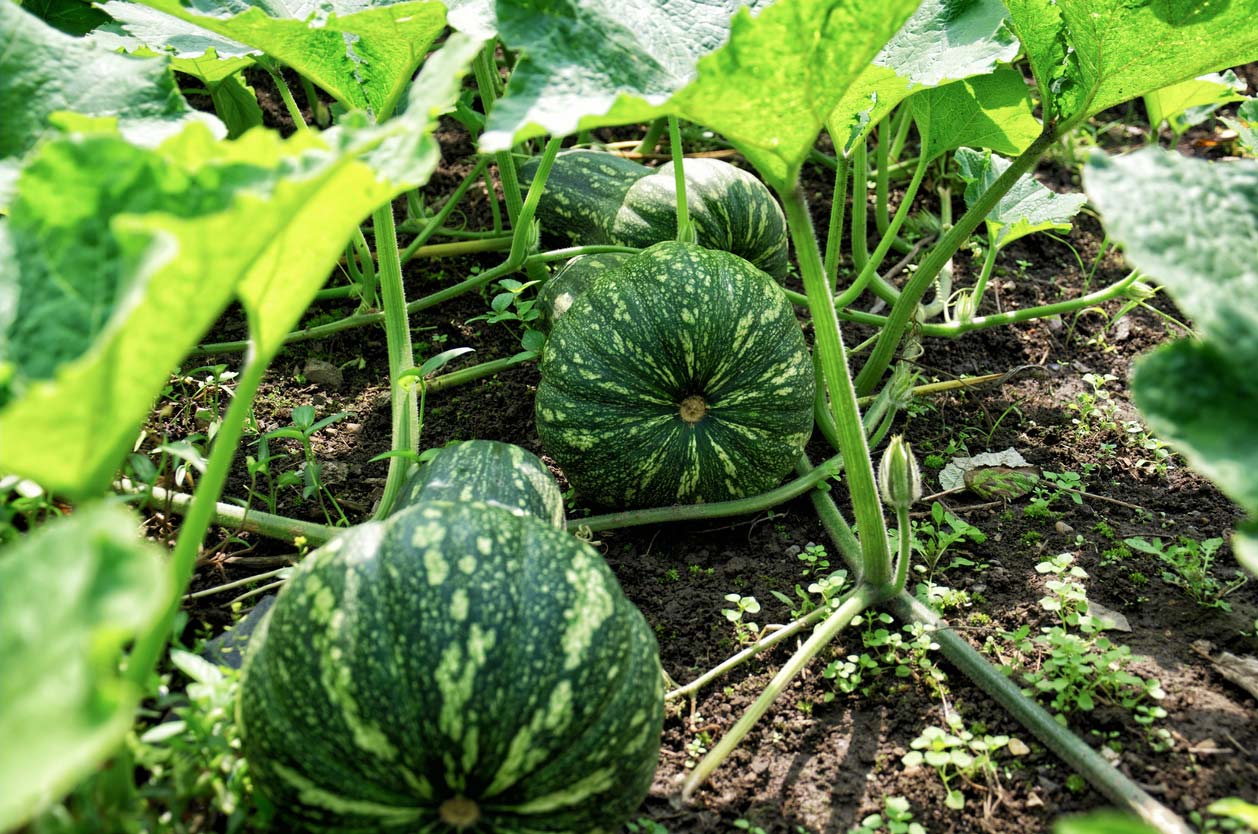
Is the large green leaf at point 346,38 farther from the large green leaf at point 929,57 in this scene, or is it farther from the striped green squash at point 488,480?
the large green leaf at point 929,57

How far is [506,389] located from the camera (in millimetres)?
3477

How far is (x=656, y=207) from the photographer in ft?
11.6

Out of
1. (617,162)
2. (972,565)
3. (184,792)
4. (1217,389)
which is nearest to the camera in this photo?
(1217,389)

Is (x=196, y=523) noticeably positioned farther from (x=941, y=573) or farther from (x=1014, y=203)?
(x=1014, y=203)

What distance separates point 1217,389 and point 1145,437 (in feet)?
5.84

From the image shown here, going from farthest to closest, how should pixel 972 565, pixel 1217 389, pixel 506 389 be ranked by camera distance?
pixel 506 389 → pixel 972 565 → pixel 1217 389

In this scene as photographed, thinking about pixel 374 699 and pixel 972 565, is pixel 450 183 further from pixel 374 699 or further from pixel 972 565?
pixel 374 699

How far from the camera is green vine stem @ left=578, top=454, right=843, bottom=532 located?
288 centimetres

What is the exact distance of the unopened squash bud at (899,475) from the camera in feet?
7.52

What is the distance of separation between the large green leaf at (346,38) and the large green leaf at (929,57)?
106 centimetres

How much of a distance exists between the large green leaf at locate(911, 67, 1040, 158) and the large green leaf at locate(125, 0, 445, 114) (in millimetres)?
1479

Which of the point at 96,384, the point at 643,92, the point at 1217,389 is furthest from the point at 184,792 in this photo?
the point at 1217,389

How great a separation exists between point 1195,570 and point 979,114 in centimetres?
139

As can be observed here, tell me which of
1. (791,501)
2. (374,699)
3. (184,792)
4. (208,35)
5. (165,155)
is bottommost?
(791,501)
